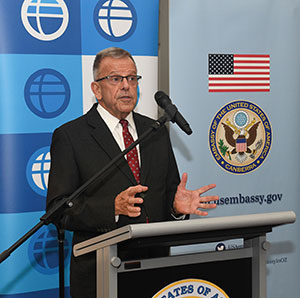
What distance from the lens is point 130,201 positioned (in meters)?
1.92

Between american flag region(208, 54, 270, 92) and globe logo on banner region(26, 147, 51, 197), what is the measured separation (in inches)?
46.2

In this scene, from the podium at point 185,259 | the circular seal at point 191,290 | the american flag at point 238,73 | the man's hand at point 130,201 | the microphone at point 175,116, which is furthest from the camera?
the american flag at point 238,73

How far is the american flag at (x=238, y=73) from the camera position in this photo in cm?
327

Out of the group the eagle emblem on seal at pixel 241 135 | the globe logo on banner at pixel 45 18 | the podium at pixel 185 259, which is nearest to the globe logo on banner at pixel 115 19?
the globe logo on banner at pixel 45 18

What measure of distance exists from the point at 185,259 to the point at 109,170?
934 mm

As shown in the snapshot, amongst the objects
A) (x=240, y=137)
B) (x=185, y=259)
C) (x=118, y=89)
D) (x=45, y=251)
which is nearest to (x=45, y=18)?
(x=118, y=89)

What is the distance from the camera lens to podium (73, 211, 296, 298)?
1.53 metres

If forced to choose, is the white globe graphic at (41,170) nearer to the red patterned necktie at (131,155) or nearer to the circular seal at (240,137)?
the red patterned necktie at (131,155)

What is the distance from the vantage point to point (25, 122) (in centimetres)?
289

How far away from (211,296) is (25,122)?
5.48 ft

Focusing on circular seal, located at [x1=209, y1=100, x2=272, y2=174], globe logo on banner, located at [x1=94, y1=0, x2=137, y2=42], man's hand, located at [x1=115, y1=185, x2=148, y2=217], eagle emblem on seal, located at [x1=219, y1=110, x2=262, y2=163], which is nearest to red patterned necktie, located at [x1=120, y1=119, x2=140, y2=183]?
man's hand, located at [x1=115, y1=185, x2=148, y2=217]

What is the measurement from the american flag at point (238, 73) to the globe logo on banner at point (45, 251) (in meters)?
1.40

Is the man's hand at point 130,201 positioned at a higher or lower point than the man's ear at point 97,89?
lower

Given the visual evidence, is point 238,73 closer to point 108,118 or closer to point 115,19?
point 115,19
